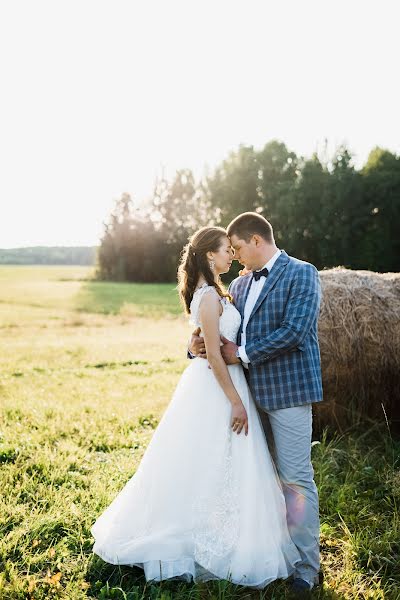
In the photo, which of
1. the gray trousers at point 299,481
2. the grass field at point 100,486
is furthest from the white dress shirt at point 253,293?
the grass field at point 100,486

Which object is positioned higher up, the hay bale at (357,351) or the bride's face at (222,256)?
the bride's face at (222,256)

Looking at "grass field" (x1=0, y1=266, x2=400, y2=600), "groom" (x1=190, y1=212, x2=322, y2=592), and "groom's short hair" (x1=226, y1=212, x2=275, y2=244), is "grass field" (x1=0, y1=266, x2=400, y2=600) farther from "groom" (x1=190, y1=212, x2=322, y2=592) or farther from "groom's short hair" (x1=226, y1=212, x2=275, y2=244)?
"groom's short hair" (x1=226, y1=212, x2=275, y2=244)

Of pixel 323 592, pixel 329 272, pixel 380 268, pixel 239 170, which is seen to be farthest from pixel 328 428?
pixel 239 170

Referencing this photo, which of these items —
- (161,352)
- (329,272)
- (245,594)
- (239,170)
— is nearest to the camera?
(245,594)

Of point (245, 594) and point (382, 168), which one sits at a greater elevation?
point (382, 168)

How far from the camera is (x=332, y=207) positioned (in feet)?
132

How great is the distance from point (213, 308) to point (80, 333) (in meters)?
15.2

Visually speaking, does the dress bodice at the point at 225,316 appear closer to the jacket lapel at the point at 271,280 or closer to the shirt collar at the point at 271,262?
the jacket lapel at the point at 271,280

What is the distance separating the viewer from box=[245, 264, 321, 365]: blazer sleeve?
365cm

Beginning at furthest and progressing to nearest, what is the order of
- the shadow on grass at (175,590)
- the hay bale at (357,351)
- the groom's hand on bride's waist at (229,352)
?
the hay bale at (357,351)
the groom's hand on bride's waist at (229,352)
the shadow on grass at (175,590)

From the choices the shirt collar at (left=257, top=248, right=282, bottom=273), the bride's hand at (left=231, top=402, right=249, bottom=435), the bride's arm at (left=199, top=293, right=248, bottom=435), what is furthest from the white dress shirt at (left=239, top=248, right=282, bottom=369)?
the bride's hand at (left=231, top=402, right=249, bottom=435)

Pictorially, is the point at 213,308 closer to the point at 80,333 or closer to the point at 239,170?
the point at 80,333

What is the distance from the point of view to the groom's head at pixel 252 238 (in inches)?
154

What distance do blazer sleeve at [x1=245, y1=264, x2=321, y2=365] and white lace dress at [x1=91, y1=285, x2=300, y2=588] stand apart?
28cm
